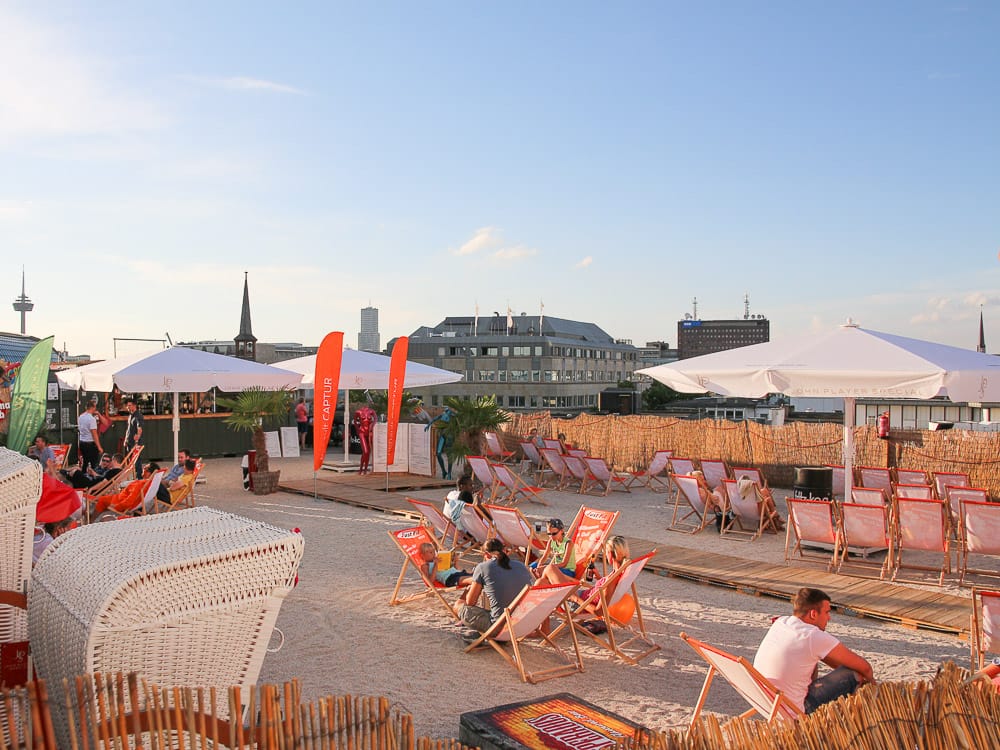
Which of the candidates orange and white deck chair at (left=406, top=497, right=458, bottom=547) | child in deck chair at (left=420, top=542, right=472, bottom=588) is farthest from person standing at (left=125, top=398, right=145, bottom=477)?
child in deck chair at (left=420, top=542, right=472, bottom=588)

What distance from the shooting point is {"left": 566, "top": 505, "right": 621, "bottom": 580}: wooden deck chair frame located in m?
7.17

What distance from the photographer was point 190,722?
2.55 metres

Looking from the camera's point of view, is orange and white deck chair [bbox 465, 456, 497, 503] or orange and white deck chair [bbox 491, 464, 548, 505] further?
orange and white deck chair [bbox 465, 456, 497, 503]

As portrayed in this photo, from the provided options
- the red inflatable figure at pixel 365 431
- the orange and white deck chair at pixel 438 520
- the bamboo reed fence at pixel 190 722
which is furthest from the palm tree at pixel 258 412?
the bamboo reed fence at pixel 190 722

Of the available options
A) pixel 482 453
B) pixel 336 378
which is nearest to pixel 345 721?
pixel 336 378

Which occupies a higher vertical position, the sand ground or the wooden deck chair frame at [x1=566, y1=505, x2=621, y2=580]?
the wooden deck chair frame at [x1=566, y1=505, x2=621, y2=580]

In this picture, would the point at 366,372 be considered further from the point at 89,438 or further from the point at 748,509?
the point at 748,509

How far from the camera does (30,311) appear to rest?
194 ft

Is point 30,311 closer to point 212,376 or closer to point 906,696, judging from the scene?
point 212,376

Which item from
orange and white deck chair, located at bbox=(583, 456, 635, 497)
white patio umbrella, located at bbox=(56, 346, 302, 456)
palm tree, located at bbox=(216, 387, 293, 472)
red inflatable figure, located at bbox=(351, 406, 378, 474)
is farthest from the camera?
red inflatable figure, located at bbox=(351, 406, 378, 474)

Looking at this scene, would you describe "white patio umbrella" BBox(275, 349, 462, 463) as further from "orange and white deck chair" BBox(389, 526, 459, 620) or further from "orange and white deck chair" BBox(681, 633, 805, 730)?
"orange and white deck chair" BBox(681, 633, 805, 730)

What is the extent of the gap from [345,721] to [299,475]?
533 inches

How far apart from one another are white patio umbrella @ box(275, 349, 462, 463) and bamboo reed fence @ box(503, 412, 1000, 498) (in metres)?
3.10

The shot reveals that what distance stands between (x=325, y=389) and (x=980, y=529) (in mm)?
8254
